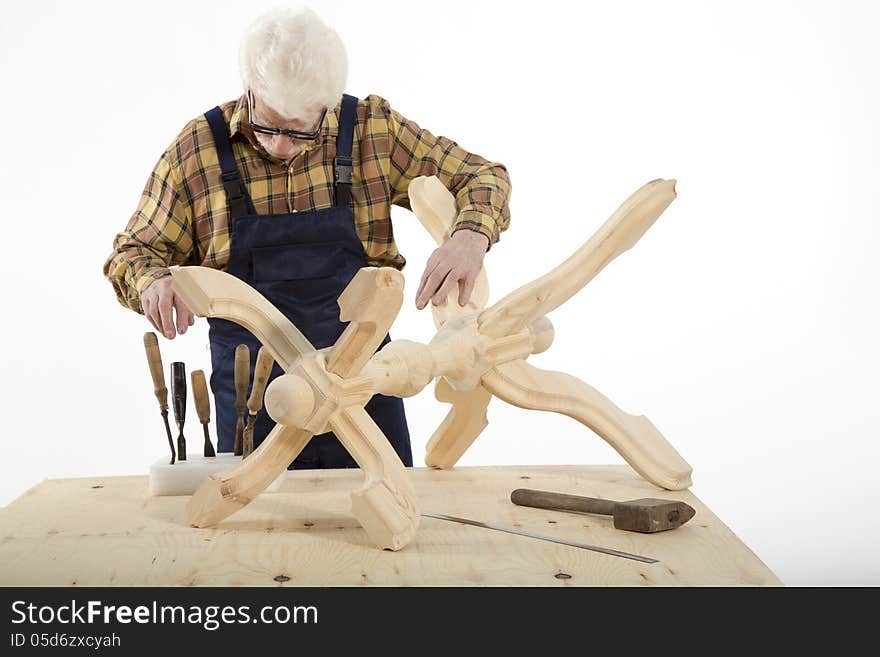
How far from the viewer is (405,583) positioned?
1.76 m

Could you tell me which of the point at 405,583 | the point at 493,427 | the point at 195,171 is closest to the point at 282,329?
the point at 405,583

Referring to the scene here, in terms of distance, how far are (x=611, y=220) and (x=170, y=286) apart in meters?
1.04

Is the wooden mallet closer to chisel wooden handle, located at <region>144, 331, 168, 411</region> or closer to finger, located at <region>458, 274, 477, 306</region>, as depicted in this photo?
finger, located at <region>458, 274, 477, 306</region>

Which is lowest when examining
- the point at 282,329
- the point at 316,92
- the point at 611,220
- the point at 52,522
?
the point at 52,522

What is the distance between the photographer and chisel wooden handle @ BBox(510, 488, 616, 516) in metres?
2.17

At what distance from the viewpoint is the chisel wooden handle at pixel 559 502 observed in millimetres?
2174

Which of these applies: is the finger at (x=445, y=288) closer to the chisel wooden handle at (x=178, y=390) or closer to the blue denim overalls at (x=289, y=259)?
the blue denim overalls at (x=289, y=259)

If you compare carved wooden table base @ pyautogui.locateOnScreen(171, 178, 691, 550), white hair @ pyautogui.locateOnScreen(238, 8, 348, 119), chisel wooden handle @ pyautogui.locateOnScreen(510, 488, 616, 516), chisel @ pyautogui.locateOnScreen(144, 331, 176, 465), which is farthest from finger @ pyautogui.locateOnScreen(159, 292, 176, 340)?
chisel wooden handle @ pyautogui.locateOnScreen(510, 488, 616, 516)

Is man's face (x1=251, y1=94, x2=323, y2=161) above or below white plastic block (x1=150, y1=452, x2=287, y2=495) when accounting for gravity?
above

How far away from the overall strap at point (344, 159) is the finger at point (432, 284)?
578 mm

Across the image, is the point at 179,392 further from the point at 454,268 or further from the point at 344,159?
the point at 344,159

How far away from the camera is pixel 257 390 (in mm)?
2410

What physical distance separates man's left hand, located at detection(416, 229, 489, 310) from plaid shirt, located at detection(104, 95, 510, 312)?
215mm
